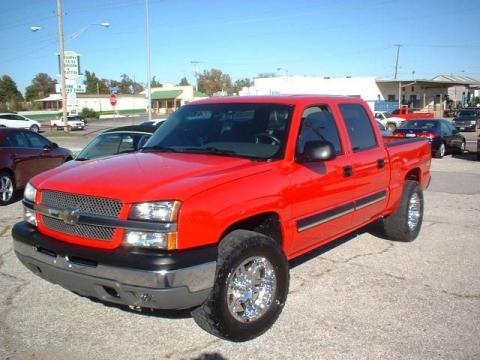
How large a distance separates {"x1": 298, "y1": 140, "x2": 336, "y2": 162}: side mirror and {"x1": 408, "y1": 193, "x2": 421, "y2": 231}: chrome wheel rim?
2.79m

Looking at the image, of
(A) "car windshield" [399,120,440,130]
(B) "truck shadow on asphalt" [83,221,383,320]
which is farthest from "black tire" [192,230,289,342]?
(A) "car windshield" [399,120,440,130]

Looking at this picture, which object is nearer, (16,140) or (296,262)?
(296,262)

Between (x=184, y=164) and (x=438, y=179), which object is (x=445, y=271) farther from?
(x=438, y=179)

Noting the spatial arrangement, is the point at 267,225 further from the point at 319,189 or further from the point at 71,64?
the point at 71,64

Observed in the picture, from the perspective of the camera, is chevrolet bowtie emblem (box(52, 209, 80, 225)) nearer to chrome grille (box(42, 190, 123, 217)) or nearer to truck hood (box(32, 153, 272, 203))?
chrome grille (box(42, 190, 123, 217))

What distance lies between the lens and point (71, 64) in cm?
3575

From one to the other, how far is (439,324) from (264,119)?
2285 millimetres

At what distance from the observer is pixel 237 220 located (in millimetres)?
3570

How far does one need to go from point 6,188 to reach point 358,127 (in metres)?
6.82

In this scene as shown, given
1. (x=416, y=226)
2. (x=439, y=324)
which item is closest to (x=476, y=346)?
(x=439, y=324)

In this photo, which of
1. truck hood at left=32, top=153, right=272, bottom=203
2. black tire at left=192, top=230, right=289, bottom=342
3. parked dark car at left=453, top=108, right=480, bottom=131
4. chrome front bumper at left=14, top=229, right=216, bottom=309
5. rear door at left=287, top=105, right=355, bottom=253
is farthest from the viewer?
parked dark car at left=453, top=108, right=480, bottom=131

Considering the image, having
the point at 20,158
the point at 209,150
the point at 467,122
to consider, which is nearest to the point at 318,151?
the point at 209,150

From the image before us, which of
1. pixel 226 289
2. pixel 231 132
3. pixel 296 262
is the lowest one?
pixel 296 262

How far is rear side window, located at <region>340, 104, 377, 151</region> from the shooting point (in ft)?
17.0
